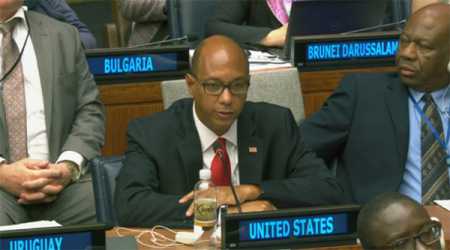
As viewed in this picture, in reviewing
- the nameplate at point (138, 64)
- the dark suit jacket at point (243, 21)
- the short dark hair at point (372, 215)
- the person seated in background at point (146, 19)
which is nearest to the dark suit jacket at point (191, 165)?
the nameplate at point (138, 64)

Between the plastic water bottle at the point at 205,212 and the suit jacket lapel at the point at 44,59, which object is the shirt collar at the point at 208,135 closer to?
the plastic water bottle at the point at 205,212

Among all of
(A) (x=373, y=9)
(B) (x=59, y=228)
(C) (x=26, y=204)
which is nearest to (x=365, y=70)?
(A) (x=373, y=9)

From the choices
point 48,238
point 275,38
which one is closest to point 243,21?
point 275,38

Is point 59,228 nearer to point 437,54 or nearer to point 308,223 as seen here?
point 308,223

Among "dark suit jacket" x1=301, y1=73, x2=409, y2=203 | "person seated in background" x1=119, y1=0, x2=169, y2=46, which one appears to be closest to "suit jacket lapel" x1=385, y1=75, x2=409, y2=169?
"dark suit jacket" x1=301, y1=73, x2=409, y2=203

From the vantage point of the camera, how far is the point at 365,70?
4.16m

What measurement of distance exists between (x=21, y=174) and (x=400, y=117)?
121 cm

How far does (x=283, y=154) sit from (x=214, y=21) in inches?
65.2

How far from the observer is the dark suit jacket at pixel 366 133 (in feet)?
11.3

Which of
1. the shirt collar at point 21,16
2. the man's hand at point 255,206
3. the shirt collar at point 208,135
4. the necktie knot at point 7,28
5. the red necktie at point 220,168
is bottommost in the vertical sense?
the man's hand at point 255,206

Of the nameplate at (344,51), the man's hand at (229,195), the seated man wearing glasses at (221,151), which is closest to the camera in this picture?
the man's hand at (229,195)

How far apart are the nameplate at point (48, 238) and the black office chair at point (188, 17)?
2.24 metres

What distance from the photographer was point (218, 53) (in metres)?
3.14

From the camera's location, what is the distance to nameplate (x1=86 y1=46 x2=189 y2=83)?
151 inches
